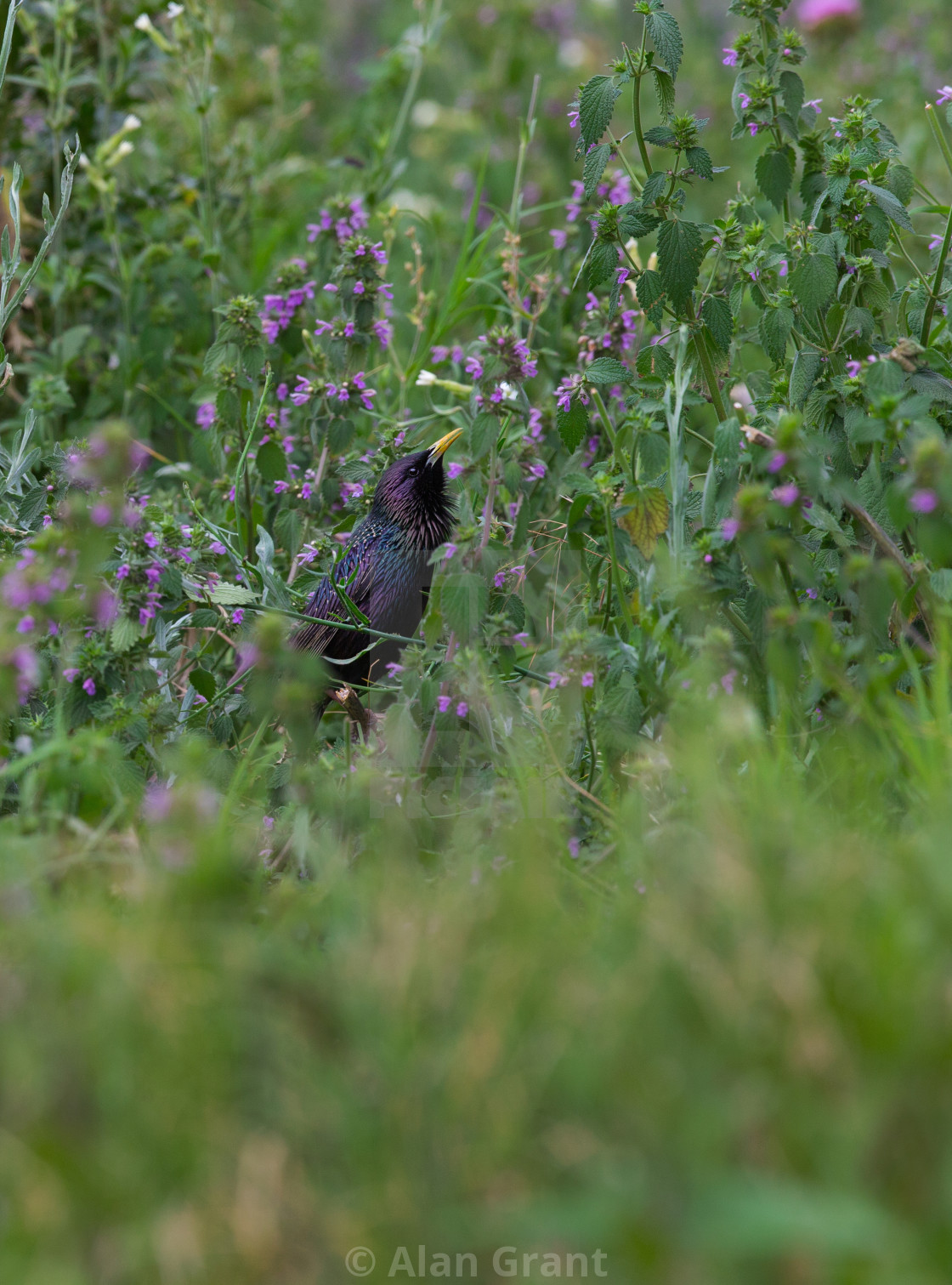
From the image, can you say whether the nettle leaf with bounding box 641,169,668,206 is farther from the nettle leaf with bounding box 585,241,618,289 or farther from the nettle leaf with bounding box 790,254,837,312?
the nettle leaf with bounding box 790,254,837,312

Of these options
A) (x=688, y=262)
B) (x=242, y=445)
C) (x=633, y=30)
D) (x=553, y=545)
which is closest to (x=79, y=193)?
(x=242, y=445)

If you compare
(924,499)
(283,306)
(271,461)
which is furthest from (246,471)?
(924,499)

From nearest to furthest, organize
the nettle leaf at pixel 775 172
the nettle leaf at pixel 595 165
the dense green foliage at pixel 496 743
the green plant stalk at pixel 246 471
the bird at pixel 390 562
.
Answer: the dense green foliage at pixel 496 743 < the nettle leaf at pixel 595 165 < the nettle leaf at pixel 775 172 < the green plant stalk at pixel 246 471 < the bird at pixel 390 562

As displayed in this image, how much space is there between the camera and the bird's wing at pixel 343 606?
244cm

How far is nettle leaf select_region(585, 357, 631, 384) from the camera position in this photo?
2.07 metres

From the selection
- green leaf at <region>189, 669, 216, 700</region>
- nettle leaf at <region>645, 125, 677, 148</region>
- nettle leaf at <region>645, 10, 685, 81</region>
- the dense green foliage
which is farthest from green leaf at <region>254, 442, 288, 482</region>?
nettle leaf at <region>645, 10, 685, 81</region>

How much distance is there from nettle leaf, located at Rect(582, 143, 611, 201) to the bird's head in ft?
2.13

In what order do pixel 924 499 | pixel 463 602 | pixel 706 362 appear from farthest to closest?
1. pixel 706 362
2. pixel 463 602
3. pixel 924 499

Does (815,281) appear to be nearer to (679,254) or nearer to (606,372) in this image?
(679,254)

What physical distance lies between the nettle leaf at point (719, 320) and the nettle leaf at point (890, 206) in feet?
0.98

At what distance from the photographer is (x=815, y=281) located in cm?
197

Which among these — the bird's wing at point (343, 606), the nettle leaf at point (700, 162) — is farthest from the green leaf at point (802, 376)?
the bird's wing at point (343, 606)

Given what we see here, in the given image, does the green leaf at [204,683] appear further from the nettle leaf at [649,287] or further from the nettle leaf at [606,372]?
the nettle leaf at [649,287]

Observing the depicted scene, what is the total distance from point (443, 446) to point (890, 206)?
1021 millimetres
